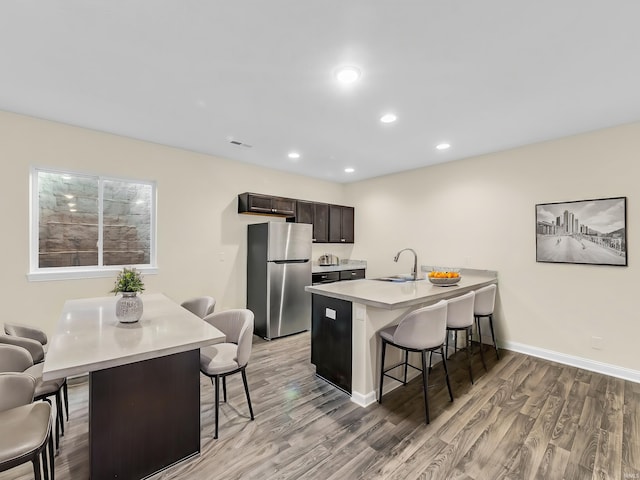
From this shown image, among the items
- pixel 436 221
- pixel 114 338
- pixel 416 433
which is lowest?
pixel 416 433

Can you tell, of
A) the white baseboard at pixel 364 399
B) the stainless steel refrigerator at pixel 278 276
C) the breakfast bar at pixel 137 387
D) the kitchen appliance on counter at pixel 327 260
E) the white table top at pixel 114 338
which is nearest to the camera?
the white table top at pixel 114 338

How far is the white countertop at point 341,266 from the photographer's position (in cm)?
512

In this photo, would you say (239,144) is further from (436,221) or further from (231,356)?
(436,221)

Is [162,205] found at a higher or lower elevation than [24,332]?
higher

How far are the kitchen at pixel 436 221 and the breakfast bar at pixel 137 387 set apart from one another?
1.93 metres

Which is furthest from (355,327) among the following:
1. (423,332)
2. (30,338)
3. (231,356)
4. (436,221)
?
(436,221)

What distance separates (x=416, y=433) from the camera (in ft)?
7.23

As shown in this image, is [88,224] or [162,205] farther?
[162,205]

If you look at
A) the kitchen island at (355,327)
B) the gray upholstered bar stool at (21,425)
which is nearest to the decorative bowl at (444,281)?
the kitchen island at (355,327)

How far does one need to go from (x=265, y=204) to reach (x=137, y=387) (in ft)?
10.6

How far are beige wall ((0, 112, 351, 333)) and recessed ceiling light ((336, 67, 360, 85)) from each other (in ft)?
A: 8.81

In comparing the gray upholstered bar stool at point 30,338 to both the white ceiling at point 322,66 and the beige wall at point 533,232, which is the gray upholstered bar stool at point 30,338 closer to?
the white ceiling at point 322,66

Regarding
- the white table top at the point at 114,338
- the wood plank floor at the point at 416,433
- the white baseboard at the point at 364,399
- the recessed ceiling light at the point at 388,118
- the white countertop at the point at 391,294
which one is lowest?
the wood plank floor at the point at 416,433

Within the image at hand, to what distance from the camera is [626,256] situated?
3117mm
